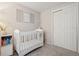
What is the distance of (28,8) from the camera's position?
1459 millimetres

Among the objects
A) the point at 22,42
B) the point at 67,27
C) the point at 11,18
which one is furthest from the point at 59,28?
the point at 11,18

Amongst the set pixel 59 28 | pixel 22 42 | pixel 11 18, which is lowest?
pixel 22 42

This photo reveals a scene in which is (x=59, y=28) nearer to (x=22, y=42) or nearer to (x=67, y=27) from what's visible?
(x=67, y=27)

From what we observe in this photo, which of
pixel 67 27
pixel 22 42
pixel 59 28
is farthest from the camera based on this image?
pixel 59 28

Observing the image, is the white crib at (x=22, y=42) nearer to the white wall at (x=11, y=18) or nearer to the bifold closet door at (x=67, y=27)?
the white wall at (x=11, y=18)

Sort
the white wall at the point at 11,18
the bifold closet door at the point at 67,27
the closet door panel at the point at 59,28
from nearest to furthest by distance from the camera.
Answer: the white wall at the point at 11,18 < the bifold closet door at the point at 67,27 < the closet door panel at the point at 59,28

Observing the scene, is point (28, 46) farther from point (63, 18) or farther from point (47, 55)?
point (63, 18)

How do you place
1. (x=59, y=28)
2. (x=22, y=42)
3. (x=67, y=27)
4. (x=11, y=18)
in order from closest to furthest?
(x=11, y=18) → (x=22, y=42) → (x=67, y=27) → (x=59, y=28)

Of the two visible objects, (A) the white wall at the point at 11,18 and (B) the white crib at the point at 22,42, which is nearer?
(A) the white wall at the point at 11,18

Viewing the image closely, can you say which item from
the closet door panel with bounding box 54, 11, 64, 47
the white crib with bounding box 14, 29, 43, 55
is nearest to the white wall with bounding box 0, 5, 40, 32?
the white crib with bounding box 14, 29, 43, 55

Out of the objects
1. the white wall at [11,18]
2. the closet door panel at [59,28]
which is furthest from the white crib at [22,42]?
the closet door panel at [59,28]

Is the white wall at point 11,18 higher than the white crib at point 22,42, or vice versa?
the white wall at point 11,18

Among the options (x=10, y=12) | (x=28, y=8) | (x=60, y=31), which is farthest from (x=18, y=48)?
(x=60, y=31)

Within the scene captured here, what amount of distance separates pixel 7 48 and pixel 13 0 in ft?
3.53
